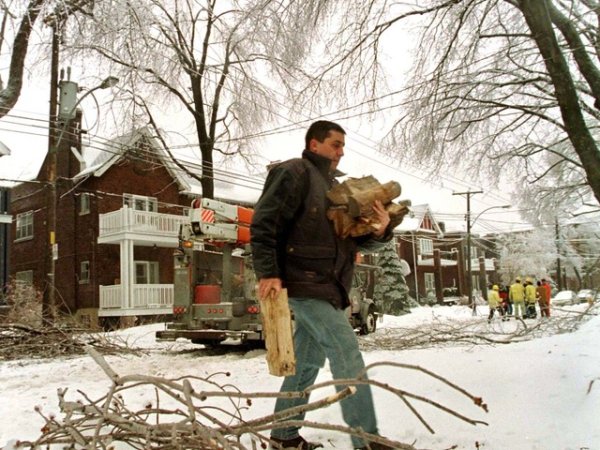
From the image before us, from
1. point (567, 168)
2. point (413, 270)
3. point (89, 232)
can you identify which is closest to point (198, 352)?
point (567, 168)

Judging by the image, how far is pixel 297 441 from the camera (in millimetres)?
3090

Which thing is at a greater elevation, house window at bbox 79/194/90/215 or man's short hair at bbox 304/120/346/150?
house window at bbox 79/194/90/215

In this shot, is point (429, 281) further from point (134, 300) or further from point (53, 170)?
Result: point (53, 170)

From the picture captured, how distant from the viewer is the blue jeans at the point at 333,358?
2.84 metres

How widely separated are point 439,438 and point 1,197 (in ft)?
60.8

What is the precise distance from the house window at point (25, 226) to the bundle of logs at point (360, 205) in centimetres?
2865

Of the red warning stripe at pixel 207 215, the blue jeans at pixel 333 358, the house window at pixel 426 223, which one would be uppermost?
the house window at pixel 426 223

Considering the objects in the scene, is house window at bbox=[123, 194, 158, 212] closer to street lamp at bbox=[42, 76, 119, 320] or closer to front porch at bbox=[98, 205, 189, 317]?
front porch at bbox=[98, 205, 189, 317]

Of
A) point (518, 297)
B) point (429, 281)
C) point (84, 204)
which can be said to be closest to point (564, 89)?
point (518, 297)

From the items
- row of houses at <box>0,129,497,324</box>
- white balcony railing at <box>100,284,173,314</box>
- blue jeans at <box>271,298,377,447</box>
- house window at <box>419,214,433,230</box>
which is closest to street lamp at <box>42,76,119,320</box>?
row of houses at <box>0,129,497,324</box>

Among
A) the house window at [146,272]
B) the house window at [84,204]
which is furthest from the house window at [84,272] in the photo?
the house window at [84,204]

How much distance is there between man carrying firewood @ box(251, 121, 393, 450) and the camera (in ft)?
9.63

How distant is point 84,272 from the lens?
83.4ft

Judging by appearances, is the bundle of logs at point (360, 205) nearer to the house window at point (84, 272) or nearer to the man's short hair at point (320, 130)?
the man's short hair at point (320, 130)
